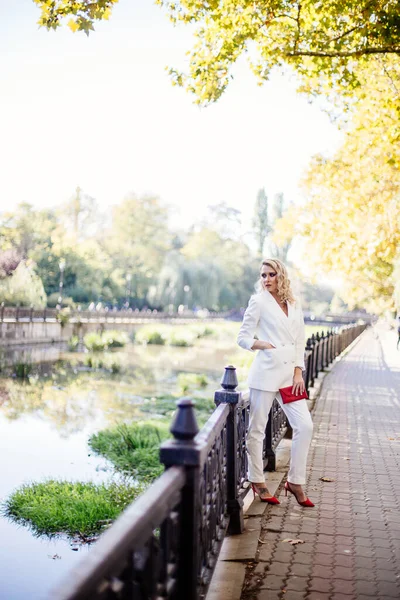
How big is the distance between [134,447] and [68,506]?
4205mm

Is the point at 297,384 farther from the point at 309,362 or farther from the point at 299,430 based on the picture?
the point at 309,362

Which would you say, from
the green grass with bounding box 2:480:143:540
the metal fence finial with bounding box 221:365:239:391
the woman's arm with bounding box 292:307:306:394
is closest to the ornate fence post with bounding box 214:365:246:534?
the metal fence finial with bounding box 221:365:239:391

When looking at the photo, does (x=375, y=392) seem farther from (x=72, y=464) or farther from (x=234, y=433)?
(x=234, y=433)

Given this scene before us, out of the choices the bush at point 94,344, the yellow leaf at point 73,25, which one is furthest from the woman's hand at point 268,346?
the bush at point 94,344

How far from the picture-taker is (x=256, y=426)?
5410 millimetres

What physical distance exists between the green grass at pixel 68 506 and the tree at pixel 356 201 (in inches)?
294

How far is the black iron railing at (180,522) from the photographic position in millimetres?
1999

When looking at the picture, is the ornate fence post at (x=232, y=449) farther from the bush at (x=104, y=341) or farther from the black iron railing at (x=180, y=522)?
the bush at (x=104, y=341)

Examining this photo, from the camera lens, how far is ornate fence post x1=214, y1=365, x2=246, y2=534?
16.6 ft

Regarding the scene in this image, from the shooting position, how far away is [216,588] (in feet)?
14.0

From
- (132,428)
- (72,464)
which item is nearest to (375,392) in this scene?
(132,428)

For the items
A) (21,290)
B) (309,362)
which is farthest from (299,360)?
(21,290)

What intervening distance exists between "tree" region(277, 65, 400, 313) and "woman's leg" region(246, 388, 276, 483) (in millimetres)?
7723

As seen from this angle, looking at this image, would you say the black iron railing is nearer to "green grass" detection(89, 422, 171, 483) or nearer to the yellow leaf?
the yellow leaf
